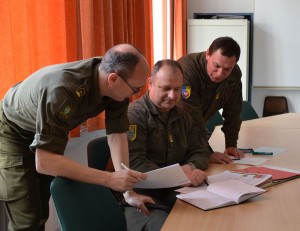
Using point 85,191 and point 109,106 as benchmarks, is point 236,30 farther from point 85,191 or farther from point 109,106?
point 85,191

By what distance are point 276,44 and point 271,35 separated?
0.48ft

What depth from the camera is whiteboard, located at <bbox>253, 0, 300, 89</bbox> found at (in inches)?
206

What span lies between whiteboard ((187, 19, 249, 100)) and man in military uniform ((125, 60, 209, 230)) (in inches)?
128

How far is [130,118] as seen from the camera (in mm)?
1781

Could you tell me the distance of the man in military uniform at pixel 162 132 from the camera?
5.59ft

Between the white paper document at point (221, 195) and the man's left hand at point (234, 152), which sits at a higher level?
the white paper document at point (221, 195)

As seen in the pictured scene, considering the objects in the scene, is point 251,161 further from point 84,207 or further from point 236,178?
point 84,207

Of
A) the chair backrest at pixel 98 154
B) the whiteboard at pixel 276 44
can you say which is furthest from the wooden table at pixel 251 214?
the whiteboard at pixel 276 44

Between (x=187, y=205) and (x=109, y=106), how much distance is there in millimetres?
539

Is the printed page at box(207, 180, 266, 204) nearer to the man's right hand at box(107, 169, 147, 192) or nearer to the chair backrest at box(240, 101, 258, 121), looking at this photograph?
the man's right hand at box(107, 169, 147, 192)

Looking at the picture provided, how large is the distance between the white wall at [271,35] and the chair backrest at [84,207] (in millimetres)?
4399

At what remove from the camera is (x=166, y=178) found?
1450 millimetres

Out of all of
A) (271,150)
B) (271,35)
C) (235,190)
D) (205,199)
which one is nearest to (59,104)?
(205,199)

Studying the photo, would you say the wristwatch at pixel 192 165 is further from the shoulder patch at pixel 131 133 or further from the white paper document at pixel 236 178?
the shoulder patch at pixel 131 133
